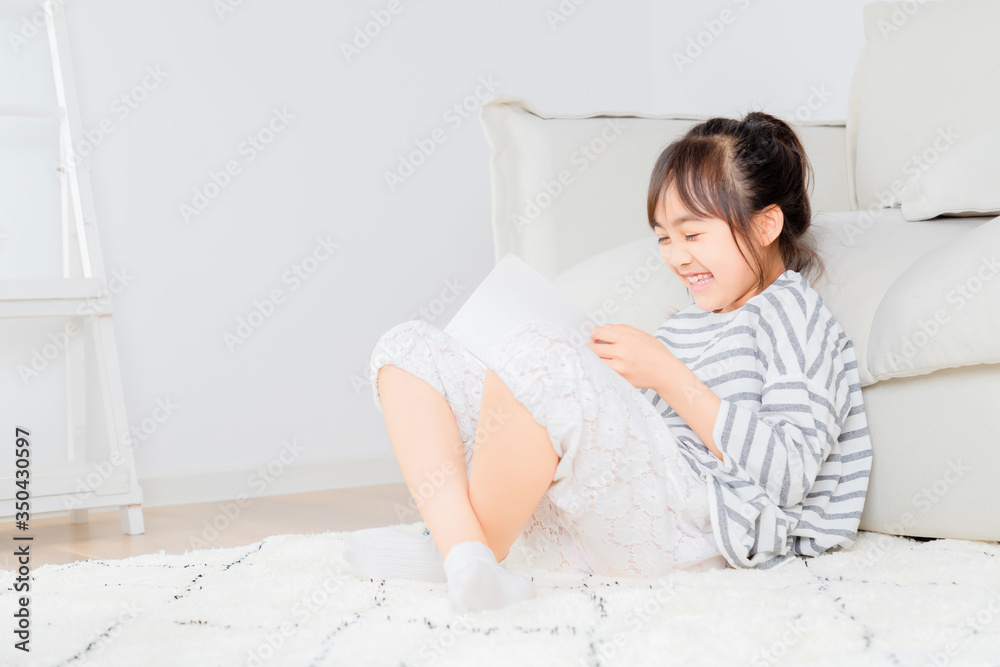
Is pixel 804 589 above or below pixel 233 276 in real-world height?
below

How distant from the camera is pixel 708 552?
2.72 feet

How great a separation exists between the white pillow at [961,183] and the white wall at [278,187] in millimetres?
742

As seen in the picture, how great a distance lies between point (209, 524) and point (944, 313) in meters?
1.23

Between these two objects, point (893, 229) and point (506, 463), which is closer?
point (506, 463)

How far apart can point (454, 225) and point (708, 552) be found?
→ 4.61 ft

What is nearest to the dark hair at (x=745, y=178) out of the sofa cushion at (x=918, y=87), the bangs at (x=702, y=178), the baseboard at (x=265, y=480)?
the bangs at (x=702, y=178)

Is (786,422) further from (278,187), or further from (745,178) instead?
(278,187)

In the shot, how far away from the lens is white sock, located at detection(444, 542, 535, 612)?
0.69m

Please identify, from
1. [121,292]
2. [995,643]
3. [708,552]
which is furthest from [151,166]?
[995,643]

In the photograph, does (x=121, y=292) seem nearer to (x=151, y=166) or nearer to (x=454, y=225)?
(x=151, y=166)

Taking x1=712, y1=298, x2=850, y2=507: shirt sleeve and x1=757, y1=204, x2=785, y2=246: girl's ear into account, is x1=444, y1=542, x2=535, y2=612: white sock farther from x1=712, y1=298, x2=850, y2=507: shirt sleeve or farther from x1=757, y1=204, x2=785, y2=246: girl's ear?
x1=757, y1=204, x2=785, y2=246: girl's ear

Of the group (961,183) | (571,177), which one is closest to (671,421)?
(961,183)

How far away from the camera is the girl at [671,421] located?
741 millimetres

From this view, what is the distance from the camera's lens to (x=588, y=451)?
0.74 m
